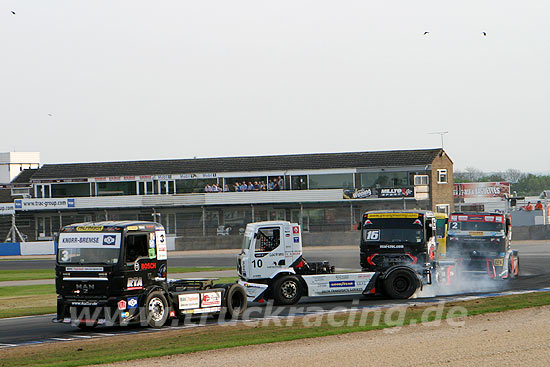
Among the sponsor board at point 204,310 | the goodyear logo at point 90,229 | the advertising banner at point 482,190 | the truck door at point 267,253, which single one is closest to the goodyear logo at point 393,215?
the truck door at point 267,253

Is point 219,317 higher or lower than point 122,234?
lower

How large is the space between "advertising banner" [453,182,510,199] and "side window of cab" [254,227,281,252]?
51.8 meters

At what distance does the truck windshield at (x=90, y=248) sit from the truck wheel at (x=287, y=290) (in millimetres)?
6290

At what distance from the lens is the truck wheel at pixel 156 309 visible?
18.8 metres

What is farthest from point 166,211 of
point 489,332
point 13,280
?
point 489,332

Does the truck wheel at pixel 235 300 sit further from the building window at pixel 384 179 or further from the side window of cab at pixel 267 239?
the building window at pixel 384 179

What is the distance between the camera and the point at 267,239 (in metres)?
23.4

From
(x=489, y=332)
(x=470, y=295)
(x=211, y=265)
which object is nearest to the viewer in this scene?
(x=489, y=332)

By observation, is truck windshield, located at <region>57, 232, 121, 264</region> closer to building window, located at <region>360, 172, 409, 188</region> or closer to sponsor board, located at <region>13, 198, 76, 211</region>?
building window, located at <region>360, 172, 409, 188</region>

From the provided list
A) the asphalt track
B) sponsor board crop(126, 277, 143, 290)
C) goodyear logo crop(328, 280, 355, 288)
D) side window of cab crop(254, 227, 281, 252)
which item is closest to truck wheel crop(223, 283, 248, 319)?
the asphalt track

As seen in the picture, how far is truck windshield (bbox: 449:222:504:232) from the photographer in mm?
30625

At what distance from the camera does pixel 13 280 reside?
38438mm

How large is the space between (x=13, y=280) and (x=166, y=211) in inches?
1074

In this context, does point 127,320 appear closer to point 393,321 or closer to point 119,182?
point 393,321
